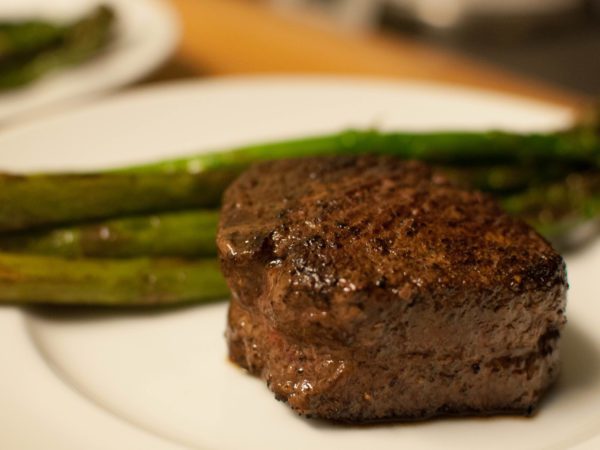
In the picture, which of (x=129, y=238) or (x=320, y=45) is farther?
(x=320, y=45)

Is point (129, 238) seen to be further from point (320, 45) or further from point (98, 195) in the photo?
point (320, 45)

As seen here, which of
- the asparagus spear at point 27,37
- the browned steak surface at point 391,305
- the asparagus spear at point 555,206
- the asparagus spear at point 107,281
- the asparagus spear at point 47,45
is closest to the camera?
the browned steak surface at point 391,305

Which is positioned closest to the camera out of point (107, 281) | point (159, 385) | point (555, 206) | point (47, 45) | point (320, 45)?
point (159, 385)

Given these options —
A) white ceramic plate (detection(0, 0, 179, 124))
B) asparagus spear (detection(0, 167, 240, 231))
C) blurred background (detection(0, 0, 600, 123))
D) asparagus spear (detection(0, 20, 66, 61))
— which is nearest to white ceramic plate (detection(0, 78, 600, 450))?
asparagus spear (detection(0, 167, 240, 231))

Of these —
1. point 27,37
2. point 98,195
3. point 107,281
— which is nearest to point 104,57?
point 27,37

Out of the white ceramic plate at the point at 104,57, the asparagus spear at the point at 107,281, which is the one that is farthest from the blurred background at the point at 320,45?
the asparagus spear at the point at 107,281

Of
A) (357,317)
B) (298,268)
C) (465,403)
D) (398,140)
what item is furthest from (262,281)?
(398,140)

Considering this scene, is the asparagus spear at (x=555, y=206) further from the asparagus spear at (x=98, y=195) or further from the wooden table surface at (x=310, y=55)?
the wooden table surface at (x=310, y=55)
